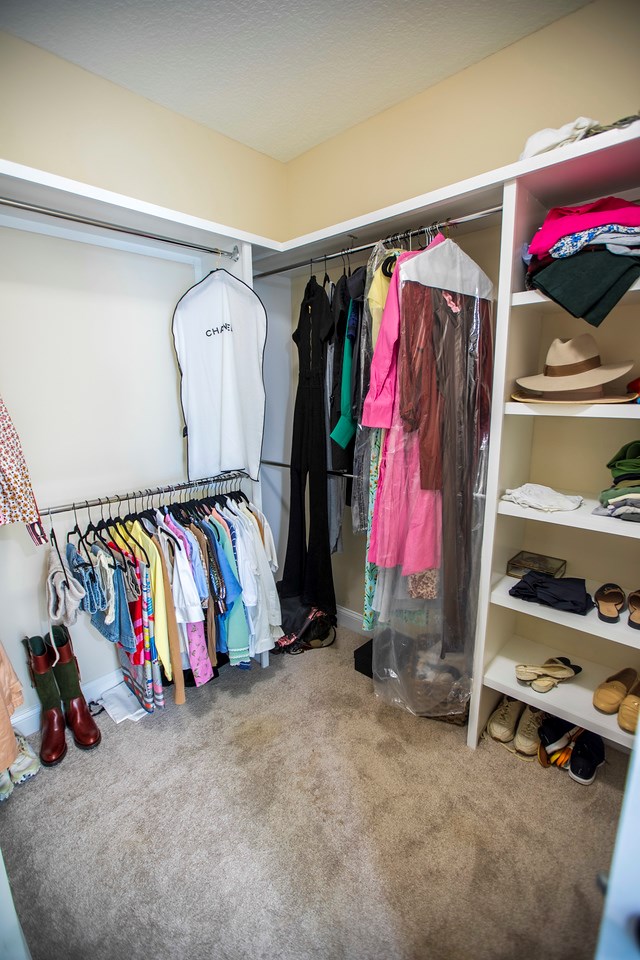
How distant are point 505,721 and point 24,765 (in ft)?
6.29

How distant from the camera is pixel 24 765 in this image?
1.67 metres

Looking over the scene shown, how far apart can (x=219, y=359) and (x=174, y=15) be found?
3.72ft

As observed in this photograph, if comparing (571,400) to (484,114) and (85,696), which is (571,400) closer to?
(484,114)

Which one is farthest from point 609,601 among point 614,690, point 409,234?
point 409,234

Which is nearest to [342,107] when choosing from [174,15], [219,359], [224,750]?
[174,15]

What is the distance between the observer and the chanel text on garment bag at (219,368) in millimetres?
1960

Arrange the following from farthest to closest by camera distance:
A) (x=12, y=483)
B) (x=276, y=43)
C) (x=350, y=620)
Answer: (x=350, y=620) < (x=276, y=43) < (x=12, y=483)

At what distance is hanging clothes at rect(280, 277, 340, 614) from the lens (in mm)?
2012

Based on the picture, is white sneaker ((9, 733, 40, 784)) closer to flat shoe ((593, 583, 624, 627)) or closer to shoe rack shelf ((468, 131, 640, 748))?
shoe rack shelf ((468, 131, 640, 748))

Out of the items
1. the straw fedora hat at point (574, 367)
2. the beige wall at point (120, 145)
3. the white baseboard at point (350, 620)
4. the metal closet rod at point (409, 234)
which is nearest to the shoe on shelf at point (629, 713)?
the straw fedora hat at point (574, 367)

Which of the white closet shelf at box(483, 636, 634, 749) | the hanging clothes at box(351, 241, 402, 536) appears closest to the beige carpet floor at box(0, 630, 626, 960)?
the white closet shelf at box(483, 636, 634, 749)

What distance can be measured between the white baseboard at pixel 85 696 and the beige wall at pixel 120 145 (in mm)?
2207

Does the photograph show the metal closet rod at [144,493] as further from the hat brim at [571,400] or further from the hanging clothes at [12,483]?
the hat brim at [571,400]

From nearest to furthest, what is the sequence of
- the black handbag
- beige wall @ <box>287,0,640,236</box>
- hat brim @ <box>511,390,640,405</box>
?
hat brim @ <box>511,390,640,405</box>, beige wall @ <box>287,0,640,236</box>, the black handbag
